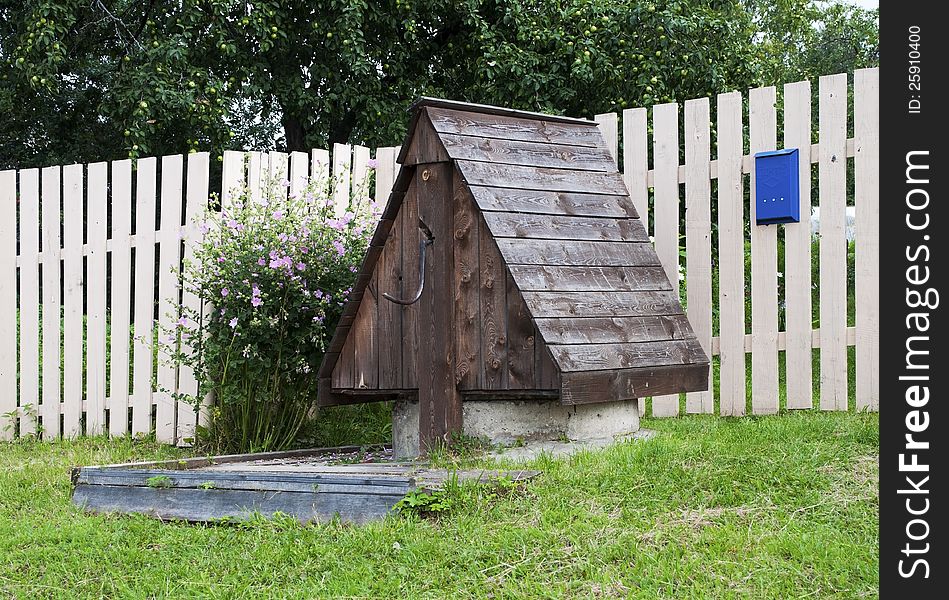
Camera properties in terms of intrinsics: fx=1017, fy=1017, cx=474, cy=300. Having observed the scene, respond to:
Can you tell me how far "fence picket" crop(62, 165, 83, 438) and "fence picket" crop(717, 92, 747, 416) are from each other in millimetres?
4608

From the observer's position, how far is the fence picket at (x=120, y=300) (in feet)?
23.9

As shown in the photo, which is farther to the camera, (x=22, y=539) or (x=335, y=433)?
(x=335, y=433)

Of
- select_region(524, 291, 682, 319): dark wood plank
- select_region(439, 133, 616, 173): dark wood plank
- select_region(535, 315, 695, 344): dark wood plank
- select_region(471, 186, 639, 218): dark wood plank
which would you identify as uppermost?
select_region(439, 133, 616, 173): dark wood plank

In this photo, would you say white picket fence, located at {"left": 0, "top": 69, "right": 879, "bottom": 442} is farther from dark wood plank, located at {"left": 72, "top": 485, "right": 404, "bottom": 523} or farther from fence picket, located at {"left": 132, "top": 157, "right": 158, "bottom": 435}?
dark wood plank, located at {"left": 72, "top": 485, "right": 404, "bottom": 523}

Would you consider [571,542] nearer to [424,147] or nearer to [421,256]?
[421,256]

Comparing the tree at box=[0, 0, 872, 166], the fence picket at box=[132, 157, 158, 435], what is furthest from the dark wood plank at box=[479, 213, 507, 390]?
the tree at box=[0, 0, 872, 166]

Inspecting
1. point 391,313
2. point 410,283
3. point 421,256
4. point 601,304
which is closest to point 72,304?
point 391,313

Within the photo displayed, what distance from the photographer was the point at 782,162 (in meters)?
5.96

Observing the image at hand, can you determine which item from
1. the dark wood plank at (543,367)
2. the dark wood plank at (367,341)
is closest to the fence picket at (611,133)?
the dark wood plank at (367,341)

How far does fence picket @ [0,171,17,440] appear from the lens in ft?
25.7

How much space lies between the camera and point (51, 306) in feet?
25.1

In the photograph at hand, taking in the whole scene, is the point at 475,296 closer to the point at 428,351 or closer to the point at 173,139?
the point at 428,351
